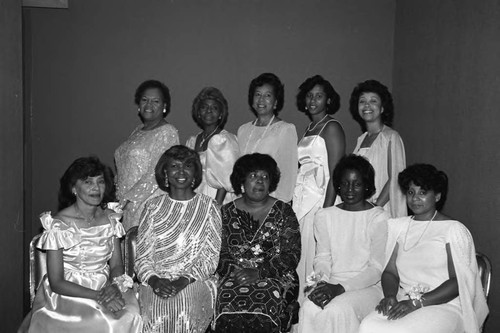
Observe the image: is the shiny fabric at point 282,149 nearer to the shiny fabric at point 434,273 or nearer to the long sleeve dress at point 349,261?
the long sleeve dress at point 349,261

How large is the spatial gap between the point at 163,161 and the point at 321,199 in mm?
1280

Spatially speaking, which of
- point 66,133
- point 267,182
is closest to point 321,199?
point 267,182

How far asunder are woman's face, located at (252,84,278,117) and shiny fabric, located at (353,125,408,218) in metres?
0.85

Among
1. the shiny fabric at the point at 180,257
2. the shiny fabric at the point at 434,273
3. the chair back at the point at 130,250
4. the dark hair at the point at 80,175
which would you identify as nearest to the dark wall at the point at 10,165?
the dark hair at the point at 80,175

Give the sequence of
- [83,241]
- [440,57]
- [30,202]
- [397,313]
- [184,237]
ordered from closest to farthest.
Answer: [397,313] < [83,241] < [184,237] < [440,57] < [30,202]

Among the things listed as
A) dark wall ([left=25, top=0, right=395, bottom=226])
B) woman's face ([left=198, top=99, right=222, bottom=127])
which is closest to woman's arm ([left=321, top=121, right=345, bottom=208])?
woman's face ([left=198, top=99, right=222, bottom=127])

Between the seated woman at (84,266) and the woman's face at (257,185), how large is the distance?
875 millimetres

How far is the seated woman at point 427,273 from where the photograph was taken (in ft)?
12.2

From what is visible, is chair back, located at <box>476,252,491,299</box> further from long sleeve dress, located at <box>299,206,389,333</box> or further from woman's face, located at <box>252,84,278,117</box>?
woman's face, located at <box>252,84,278,117</box>

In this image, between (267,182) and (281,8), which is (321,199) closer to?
(267,182)

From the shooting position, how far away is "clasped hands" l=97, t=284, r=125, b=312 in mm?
3866

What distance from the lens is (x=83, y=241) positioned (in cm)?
407

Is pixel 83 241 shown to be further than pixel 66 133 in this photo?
No

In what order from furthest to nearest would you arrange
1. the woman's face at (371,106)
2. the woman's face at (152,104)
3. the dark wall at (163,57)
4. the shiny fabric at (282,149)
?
the dark wall at (163,57) → the woman's face at (152,104) → the shiny fabric at (282,149) → the woman's face at (371,106)
